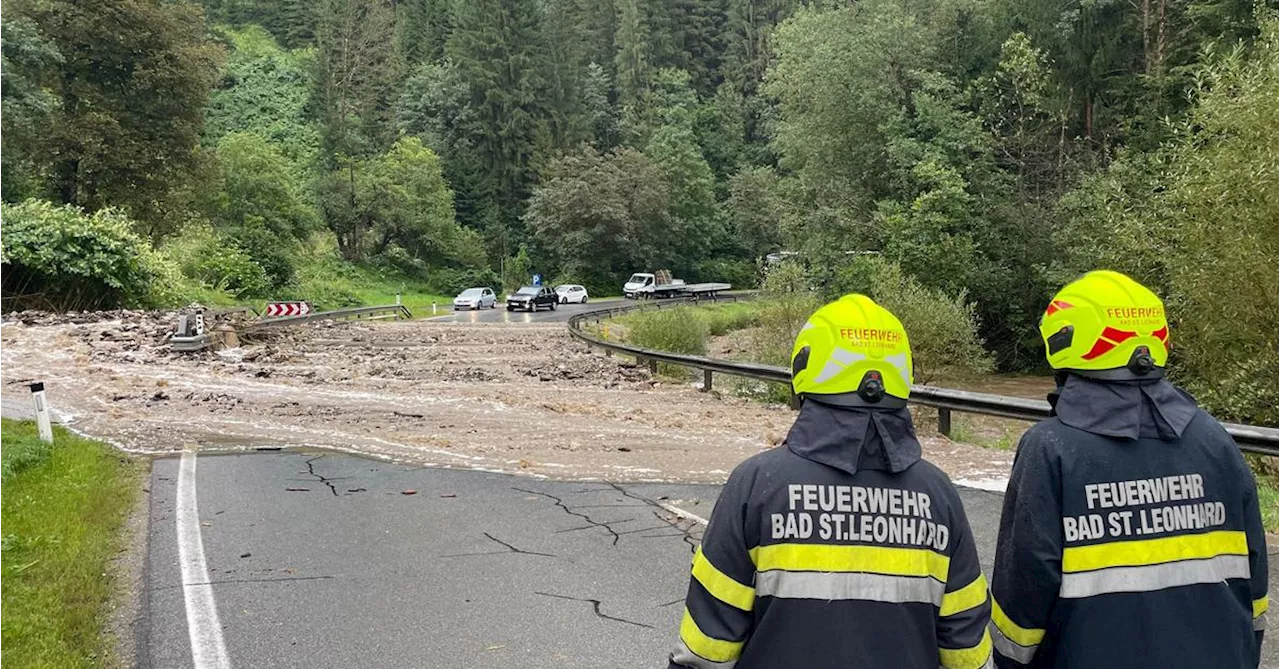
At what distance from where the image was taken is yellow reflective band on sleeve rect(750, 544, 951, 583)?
2488 mm

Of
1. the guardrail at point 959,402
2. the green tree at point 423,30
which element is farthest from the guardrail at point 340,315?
the green tree at point 423,30

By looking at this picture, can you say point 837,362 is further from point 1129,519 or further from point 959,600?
point 1129,519

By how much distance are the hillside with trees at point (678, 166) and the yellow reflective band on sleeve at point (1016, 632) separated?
13.9 m

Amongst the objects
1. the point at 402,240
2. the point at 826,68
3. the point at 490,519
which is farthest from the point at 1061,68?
the point at 402,240

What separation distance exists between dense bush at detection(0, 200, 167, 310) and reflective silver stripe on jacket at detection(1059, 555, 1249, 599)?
1414 inches

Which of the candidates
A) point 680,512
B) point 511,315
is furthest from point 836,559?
point 511,315

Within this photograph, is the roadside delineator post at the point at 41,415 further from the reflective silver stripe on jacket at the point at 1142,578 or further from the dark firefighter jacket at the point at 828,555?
the reflective silver stripe on jacket at the point at 1142,578

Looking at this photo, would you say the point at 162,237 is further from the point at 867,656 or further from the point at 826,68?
the point at 867,656

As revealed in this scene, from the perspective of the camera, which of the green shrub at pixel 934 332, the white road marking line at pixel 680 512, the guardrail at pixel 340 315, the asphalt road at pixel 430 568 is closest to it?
the asphalt road at pixel 430 568

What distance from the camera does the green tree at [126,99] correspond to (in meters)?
40.7

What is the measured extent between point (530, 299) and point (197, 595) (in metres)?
45.4

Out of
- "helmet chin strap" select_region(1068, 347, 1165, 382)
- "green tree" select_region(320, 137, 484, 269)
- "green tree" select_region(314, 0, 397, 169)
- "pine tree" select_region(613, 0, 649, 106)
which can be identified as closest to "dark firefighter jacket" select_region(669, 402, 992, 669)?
"helmet chin strap" select_region(1068, 347, 1165, 382)

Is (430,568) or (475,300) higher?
(475,300)

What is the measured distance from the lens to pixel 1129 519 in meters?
2.70
